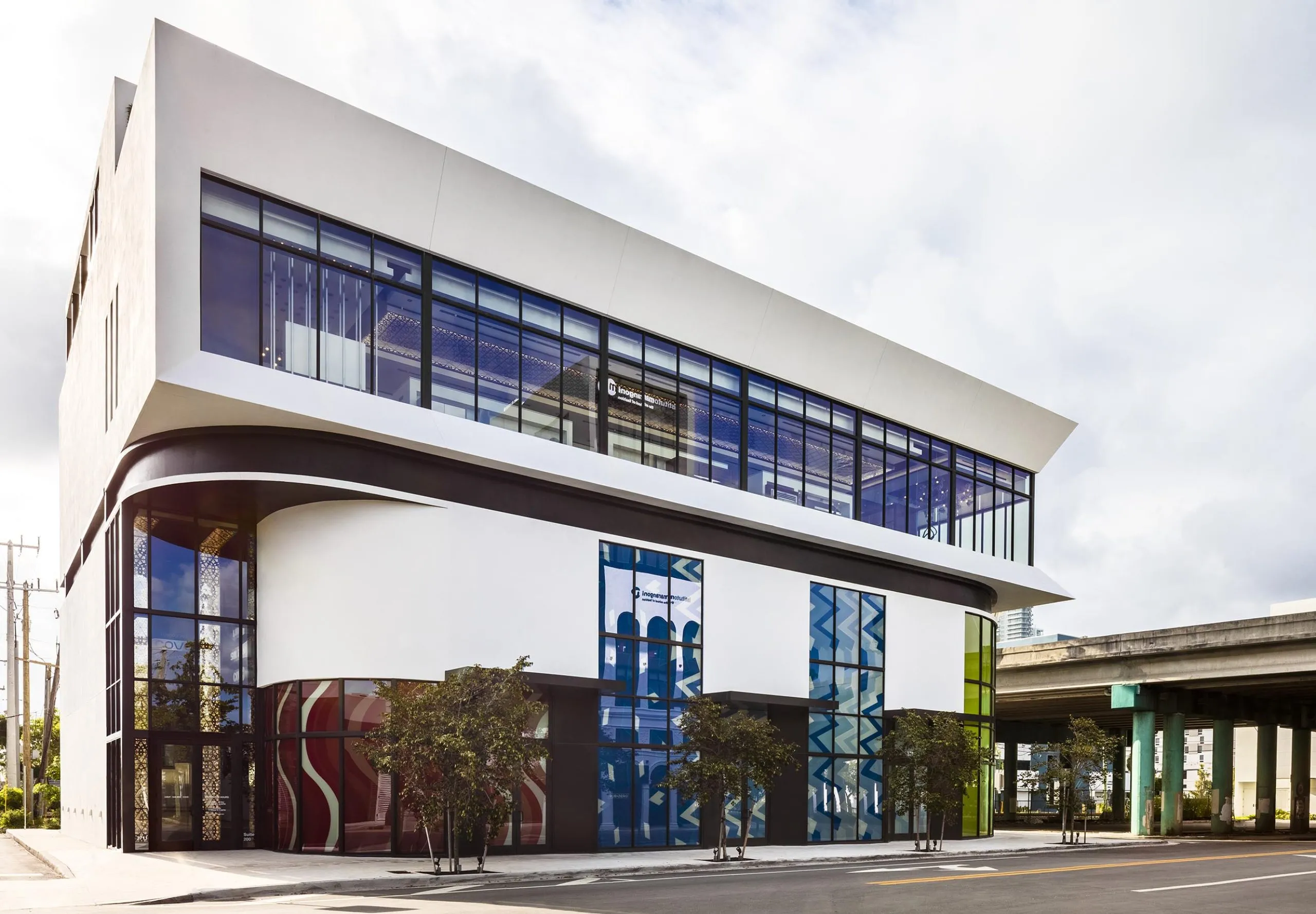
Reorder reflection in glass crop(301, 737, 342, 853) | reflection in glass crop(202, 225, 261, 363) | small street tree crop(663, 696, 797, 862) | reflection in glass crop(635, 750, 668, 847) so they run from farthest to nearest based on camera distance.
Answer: reflection in glass crop(635, 750, 668, 847)
small street tree crop(663, 696, 797, 862)
reflection in glass crop(301, 737, 342, 853)
reflection in glass crop(202, 225, 261, 363)

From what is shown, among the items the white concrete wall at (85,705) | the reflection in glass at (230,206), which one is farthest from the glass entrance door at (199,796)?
the reflection in glass at (230,206)

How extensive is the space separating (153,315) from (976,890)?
18.6 m

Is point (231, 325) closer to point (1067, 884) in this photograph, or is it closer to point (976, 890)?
point (976, 890)

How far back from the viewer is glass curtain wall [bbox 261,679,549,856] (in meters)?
24.3

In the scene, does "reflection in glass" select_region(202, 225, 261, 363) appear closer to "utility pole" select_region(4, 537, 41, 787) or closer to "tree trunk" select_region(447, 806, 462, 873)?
"tree trunk" select_region(447, 806, 462, 873)

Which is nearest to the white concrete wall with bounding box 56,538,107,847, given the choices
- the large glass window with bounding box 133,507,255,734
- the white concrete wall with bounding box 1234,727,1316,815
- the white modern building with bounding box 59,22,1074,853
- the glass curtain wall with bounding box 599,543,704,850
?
the white modern building with bounding box 59,22,1074,853

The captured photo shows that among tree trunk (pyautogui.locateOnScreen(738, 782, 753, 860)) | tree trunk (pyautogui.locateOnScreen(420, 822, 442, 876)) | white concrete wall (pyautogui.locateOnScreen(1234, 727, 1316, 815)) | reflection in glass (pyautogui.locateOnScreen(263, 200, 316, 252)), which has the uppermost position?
reflection in glass (pyautogui.locateOnScreen(263, 200, 316, 252))

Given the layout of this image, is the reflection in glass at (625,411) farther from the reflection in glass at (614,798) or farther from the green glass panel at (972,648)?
the green glass panel at (972,648)

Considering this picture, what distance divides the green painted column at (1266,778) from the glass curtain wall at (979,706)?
21.1 m

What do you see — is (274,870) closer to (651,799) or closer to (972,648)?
(651,799)

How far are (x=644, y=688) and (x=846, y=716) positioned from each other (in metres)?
8.27

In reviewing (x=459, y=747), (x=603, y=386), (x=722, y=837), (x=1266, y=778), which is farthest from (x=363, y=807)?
(x=1266, y=778)

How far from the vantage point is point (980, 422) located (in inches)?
1622

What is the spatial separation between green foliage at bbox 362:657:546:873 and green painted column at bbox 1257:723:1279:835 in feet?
148
